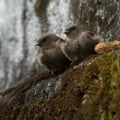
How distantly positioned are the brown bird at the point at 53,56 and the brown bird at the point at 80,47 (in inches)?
7.7

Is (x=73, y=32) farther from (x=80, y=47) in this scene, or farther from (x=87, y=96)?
(x=87, y=96)

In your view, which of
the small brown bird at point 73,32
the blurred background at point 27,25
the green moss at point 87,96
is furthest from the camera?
the blurred background at point 27,25

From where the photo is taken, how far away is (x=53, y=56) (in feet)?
24.4

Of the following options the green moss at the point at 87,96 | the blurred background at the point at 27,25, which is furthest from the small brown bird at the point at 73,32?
the blurred background at the point at 27,25

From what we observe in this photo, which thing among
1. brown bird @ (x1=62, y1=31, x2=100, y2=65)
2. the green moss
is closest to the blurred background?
brown bird @ (x1=62, y1=31, x2=100, y2=65)

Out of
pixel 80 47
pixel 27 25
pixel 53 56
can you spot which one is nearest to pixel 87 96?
pixel 80 47

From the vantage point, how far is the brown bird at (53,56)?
7375 millimetres

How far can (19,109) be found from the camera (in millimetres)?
7398

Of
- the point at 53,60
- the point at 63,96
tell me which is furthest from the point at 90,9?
the point at 63,96

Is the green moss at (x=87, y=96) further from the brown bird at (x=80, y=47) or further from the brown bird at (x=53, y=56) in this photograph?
the brown bird at (x=53, y=56)

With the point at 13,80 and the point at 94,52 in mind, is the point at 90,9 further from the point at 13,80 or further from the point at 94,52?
the point at 13,80

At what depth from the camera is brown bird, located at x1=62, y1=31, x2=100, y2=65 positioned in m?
7.07

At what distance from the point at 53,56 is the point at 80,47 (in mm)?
459

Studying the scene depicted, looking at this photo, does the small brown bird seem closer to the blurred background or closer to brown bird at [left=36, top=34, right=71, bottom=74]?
brown bird at [left=36, top=34, right=71, bottom=74]
